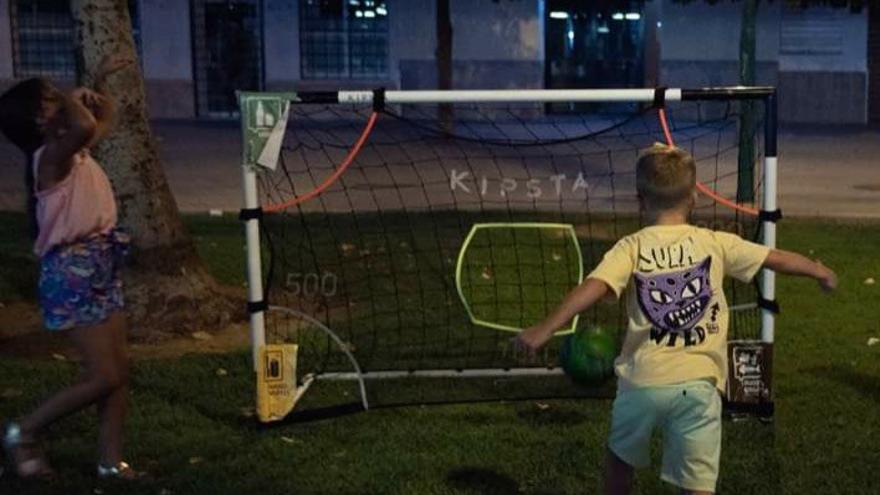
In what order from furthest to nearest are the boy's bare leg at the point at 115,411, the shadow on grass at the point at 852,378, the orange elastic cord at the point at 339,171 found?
1. the shadow on grass at the point at 852,378
2. the orange elastic cord at the point at 339,171
3. the boy's bare leg at the point at 115,411

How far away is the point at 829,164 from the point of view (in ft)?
59.4

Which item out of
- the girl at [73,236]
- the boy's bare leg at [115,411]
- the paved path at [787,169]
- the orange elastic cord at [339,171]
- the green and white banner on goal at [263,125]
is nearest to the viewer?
the girl at [73,236]

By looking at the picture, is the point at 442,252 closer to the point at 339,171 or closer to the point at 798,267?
the point at 339,171

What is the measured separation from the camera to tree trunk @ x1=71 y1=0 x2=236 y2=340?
7566mm

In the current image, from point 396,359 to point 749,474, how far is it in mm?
2532

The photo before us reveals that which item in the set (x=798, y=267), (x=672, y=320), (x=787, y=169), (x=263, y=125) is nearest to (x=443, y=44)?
(x=787, y=169)

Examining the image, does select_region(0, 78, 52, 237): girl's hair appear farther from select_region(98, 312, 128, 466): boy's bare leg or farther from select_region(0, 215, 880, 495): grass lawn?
select_region(0, 215, 880, 495): grass lawn

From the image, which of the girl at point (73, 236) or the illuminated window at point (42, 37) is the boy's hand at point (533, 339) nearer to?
the girl at point (73, 236)


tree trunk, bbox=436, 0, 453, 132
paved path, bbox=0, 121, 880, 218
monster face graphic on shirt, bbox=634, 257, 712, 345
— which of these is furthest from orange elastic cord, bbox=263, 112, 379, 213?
tree trunk, bbox=436, 0, 453, 132

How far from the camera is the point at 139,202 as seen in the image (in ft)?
25.2

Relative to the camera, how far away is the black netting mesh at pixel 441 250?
7207 mm

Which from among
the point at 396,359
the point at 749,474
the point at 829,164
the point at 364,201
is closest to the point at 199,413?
the point at 396,359

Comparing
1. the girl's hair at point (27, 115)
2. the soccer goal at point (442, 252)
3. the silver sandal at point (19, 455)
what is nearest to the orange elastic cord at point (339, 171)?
the soccer goal at point (442, 252)

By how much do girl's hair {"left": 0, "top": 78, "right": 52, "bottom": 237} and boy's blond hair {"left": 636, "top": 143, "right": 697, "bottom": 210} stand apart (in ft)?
7.86
